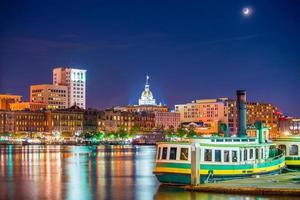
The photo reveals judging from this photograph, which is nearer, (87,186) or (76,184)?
(87,186)

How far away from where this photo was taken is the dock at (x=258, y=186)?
3584 centimetres

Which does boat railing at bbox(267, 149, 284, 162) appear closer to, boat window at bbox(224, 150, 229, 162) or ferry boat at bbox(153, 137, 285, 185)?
ferry boat at bbox(153, 137, 285, 185)

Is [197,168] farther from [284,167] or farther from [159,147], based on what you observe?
[284,167]

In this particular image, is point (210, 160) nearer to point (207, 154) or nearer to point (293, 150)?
point (207, 154)

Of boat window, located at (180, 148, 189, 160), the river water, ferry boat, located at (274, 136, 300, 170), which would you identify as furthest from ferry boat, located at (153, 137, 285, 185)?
ferry boat, located at (274, 136, 300, 170)

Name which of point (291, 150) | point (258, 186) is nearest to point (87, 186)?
point (258, 186)

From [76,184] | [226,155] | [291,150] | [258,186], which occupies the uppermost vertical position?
[226,155]

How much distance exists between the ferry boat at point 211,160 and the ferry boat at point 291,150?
9.04 metres

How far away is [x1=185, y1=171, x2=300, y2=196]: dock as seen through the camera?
35.8 meters

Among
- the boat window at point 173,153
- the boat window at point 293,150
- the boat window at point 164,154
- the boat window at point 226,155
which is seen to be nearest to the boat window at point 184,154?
the boat window at point 173,153

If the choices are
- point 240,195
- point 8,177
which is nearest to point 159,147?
point 240,195

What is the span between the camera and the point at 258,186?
37.3 meters

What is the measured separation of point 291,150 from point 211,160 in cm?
1401

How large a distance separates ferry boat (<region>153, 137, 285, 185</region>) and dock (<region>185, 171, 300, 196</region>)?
5.81ft
